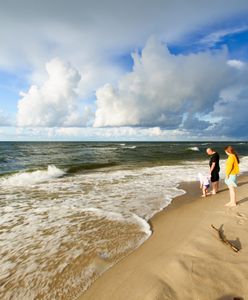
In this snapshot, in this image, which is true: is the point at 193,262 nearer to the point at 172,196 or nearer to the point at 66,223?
the point at 66,223

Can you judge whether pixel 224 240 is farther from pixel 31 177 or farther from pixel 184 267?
pixel 31 177

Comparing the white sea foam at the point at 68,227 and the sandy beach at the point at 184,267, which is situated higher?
the sandy beach at the point at 184,267

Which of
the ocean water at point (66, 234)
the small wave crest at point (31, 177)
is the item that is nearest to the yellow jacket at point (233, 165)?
the ocean water at point (66, 234)

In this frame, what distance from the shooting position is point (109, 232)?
246 inches

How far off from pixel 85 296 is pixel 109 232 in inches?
97.7

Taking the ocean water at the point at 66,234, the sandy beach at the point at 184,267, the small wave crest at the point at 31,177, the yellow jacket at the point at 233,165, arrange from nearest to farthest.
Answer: the sandy beach at the point at 184,267 < the ocean water at the point at 66,234 < the yellow jacket at the point at 233,165 < the small wave crest at the point at 31,177

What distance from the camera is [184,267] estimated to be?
4.10 m

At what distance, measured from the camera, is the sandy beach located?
3521mm

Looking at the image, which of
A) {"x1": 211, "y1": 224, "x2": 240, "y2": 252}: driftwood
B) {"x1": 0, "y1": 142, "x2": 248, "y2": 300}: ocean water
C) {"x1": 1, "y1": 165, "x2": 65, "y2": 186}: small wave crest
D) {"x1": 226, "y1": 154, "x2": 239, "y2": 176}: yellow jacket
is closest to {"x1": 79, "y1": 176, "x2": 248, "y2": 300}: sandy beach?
{"x1": 211, "y1": 224, "x2": 240, "y2": 252}: driftwood

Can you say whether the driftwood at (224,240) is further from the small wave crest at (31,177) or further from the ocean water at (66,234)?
the small wave crest at (31,177)

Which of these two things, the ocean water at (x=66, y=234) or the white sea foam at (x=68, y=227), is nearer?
the ocean water at (x=66, y=234)

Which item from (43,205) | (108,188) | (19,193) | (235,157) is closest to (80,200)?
(43,205)

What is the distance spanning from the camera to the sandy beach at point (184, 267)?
352 cm

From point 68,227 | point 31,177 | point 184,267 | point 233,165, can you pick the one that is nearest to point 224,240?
point 184,267
